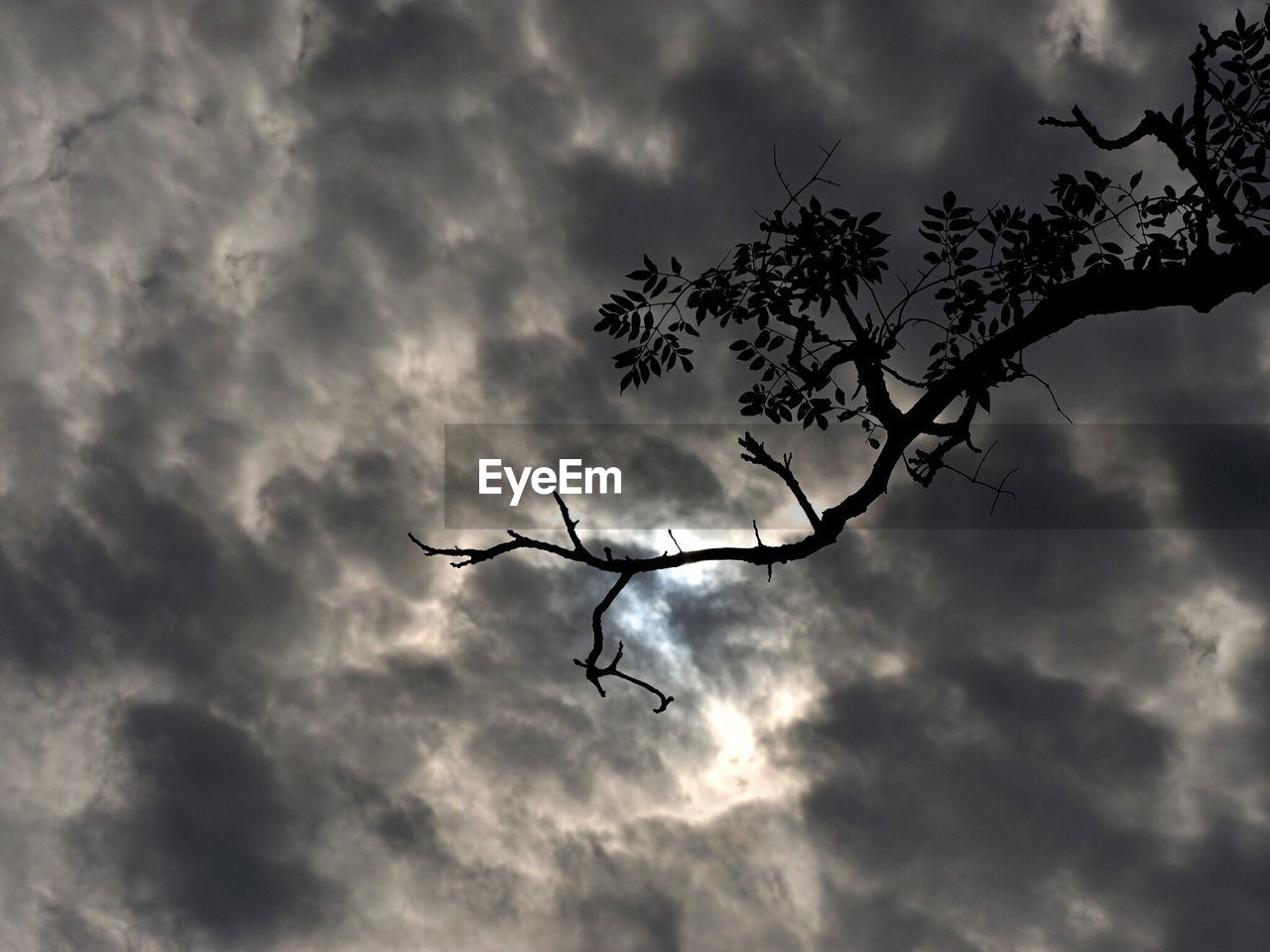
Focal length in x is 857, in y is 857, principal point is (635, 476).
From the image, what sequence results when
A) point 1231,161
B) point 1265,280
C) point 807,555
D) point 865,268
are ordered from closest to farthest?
point 1265,280
point 807,555
point 1231,161
point 865,268

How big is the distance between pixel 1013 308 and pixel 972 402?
1987 millimetres

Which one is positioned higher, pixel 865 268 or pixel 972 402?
pixel 865 268

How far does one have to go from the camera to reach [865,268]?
8203 mm

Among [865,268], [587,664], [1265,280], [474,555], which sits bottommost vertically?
[587,664]

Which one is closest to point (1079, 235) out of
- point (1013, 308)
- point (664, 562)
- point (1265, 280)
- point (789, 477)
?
point (1013, 308)

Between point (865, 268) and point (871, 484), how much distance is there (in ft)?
Result: 8.77

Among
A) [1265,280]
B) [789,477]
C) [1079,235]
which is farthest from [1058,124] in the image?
[789,477]

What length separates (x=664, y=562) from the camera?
20.8 feet

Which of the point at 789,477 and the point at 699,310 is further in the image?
the point at 699,310

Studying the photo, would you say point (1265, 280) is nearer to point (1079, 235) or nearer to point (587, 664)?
point (1079, 235)

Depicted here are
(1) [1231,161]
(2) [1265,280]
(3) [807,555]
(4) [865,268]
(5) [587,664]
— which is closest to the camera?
(2) [1265,280]

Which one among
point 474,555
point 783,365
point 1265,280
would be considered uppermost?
point 783,365

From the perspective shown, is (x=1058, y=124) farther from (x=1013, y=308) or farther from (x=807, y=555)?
(x=807, y=555)

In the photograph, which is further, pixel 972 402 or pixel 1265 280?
pixel 972 402
